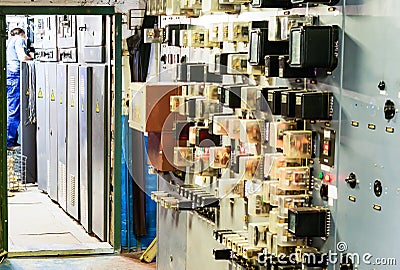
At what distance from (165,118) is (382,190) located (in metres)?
2.56

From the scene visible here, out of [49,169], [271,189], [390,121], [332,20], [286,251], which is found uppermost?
→ [332,20]

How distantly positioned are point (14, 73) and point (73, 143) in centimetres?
291

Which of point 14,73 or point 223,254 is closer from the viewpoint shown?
point 223,254

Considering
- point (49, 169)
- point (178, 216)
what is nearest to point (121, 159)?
point (178, 216)

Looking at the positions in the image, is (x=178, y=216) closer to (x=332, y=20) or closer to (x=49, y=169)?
(x=332, y=20)

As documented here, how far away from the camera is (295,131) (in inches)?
163

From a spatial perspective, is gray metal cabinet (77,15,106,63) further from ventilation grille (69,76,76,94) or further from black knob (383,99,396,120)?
black knob (383,99,396,120)

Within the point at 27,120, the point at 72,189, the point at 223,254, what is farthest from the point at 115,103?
the point at 27,120

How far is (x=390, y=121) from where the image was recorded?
11.6 feet

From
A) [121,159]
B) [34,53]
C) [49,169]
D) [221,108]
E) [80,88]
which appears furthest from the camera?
[34,53]

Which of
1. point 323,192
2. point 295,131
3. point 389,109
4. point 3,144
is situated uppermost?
point 389,109

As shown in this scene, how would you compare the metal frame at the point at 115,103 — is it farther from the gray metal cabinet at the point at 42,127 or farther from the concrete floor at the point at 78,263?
the gray metal cabinet at the point at 42,127

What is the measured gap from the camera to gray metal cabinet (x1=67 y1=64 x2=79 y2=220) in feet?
30.3

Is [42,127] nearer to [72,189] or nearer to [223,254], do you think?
[72,189]
